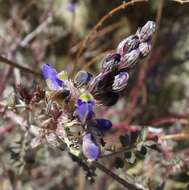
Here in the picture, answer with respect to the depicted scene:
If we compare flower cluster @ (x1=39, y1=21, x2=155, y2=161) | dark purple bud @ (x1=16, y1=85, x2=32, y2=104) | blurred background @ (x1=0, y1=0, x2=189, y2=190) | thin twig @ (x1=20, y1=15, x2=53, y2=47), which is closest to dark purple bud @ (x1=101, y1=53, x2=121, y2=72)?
flower cluster @ (x1=39, y1=21, x2=155, y2=161)

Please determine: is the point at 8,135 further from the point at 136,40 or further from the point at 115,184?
the point at 136,40

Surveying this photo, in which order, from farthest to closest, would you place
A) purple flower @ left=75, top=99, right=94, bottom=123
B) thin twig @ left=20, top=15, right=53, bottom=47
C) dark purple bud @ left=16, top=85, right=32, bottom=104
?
thin twig @ left=20, top=15, right=53, bottom=47 < dark purple bud @ left=16, top=85, right=32, bottom=104 < purple flower @ left=75, top=99, right=94, bottom=123

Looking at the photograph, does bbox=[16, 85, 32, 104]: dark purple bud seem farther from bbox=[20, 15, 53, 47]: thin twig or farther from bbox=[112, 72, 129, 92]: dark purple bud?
bbox=[20, 15, 53, 47]: thin twig

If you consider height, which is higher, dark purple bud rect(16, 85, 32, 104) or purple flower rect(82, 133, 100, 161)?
dark purple bud rect(16, 85, 32, 104)

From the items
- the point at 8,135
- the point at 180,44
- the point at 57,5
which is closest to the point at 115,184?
the point at 8,135

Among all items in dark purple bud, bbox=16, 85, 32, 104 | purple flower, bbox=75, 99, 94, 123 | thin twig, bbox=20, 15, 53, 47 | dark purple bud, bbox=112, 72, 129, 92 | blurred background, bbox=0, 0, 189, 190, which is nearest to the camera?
purple flower, bbox=75, 99, 94, 123

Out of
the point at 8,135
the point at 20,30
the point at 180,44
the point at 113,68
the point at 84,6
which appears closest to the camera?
the point at 113,68

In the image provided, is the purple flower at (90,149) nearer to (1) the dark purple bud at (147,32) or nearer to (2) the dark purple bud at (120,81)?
(2) the dark purple bud at (120,81)

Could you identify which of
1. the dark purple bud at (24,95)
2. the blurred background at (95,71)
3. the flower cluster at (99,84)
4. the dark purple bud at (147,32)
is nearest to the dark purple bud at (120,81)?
the flower cluster at (99,84)
